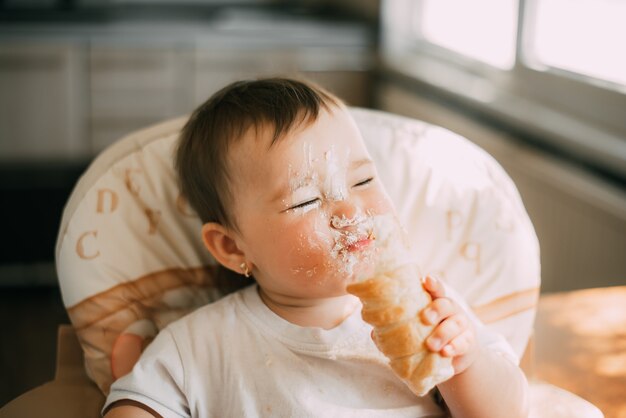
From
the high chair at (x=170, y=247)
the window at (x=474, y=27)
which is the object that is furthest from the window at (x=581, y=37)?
the high chair at (x=170, y=247)

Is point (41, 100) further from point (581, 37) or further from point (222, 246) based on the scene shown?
point (222, 246)

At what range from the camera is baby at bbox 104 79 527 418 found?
1.02 m

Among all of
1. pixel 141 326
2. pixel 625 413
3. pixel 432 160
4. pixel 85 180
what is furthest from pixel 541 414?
pixel 85 180

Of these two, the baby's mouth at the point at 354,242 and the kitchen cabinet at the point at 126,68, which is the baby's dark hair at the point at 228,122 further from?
the kitchen cabinet at the point at 126,68

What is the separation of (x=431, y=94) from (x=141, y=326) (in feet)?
6.68

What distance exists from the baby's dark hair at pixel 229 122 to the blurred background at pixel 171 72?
144 cm

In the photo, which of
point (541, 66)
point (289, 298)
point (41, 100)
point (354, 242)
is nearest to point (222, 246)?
point (289, 298)

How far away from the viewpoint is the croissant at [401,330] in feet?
3.00

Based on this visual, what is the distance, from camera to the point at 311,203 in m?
1.02

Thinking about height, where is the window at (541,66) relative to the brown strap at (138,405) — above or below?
above

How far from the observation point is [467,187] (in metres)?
1.31

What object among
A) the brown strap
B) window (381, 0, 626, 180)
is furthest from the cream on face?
window (381, 0, 626, 180)

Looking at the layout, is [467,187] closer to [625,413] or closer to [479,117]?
[625,413]

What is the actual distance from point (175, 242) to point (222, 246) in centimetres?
13
